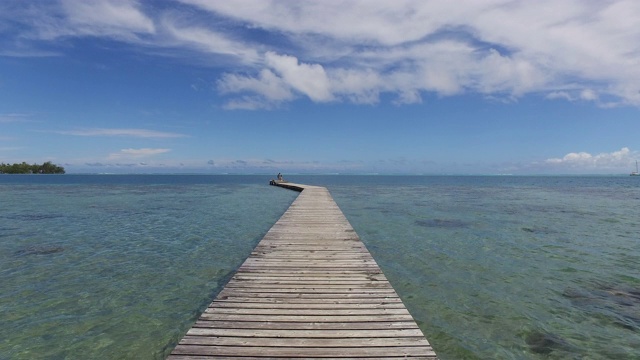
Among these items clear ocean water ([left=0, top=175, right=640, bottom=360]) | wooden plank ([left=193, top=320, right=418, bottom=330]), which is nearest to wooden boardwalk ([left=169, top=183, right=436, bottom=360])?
wooden plank ([left=193, top=320, right=418, bottom=330])

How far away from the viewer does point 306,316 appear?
5.18 meters

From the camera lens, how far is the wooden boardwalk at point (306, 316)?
4.25 m

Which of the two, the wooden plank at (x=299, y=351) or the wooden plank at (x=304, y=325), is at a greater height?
the wooden plank at (x=304, y=325)

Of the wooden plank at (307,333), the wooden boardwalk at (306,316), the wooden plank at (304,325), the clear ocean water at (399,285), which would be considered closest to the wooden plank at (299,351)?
the wooden boardwalk at (306,316)

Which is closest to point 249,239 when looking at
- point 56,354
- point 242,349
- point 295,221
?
point 295,221

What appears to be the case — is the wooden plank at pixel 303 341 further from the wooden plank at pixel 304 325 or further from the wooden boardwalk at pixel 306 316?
the wooden plank at pixel 304 325

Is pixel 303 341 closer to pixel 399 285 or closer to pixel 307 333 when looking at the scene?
pixel 307 333

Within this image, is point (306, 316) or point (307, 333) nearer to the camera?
point (307, 333)

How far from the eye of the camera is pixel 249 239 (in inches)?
565

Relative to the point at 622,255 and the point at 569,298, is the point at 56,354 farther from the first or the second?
the point at 622,255

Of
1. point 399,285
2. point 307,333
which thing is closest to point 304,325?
point 307,333

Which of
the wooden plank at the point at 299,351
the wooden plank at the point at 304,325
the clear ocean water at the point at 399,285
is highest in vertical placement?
the wooden plank at the point at 304,325

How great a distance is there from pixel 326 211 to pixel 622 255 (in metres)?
11.4

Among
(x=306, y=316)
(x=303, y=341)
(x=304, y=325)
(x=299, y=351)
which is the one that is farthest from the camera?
(x=306, y=316)
